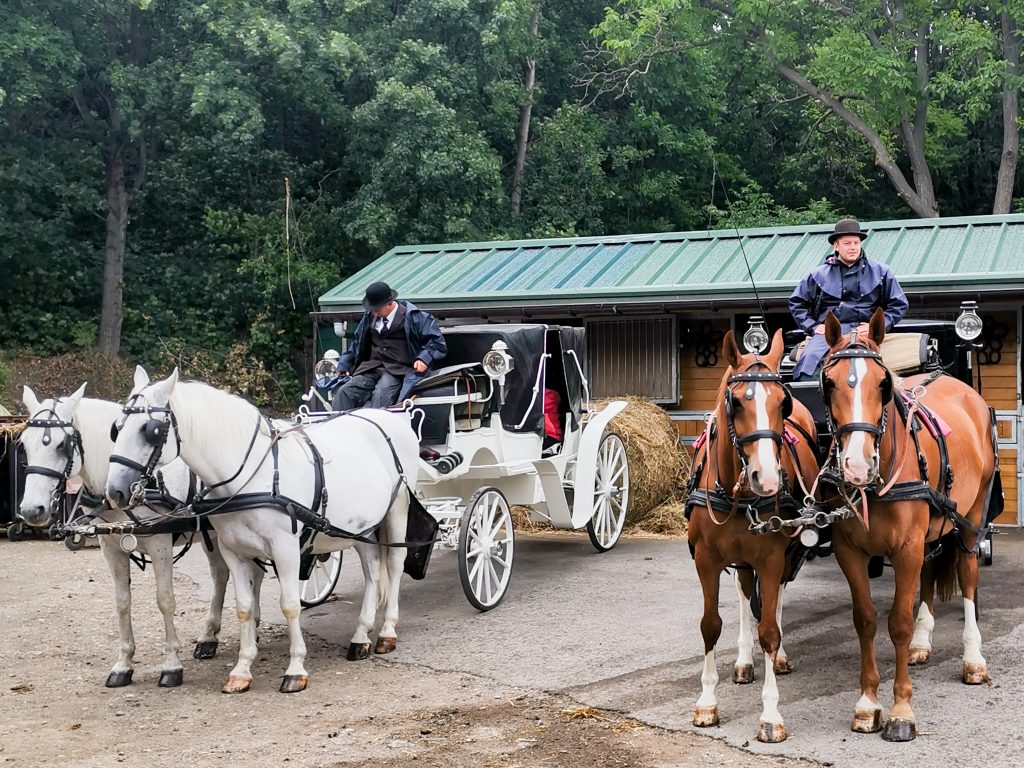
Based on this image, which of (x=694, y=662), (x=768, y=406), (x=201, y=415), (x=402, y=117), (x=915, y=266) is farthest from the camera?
(x=402, y=117)

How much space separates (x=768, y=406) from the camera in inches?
184

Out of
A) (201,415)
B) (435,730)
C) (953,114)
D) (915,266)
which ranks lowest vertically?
(435,730)

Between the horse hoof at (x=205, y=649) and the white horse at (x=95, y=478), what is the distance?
1.60 ft

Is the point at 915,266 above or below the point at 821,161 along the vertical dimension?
below

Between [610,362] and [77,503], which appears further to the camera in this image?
[610,362]

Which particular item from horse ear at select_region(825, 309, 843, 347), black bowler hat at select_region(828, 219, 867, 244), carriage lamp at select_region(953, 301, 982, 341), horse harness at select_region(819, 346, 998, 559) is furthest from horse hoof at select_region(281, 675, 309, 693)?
carriage lamp at select_region(953, 301, 982, 341)

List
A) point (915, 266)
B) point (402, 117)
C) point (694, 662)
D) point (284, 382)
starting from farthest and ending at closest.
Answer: point (284, 382), point (402, 117), point (915, 266), point (694, 662)

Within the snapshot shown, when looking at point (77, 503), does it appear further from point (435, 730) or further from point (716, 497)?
point (716, 497)

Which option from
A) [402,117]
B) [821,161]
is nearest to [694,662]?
[402,117]

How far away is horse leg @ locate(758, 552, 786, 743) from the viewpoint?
16.0 ft

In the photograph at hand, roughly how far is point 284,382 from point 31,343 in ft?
15.6

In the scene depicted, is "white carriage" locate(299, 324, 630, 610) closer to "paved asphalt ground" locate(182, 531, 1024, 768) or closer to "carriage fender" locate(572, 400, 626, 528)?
"carriage fender" locate(572, 400, 626, 528)

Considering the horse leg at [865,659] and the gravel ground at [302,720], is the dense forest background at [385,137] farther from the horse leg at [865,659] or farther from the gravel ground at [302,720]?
the horse leg at [865,659]

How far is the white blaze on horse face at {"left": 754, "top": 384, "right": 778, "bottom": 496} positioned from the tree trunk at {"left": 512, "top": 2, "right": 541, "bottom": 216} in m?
18.2
